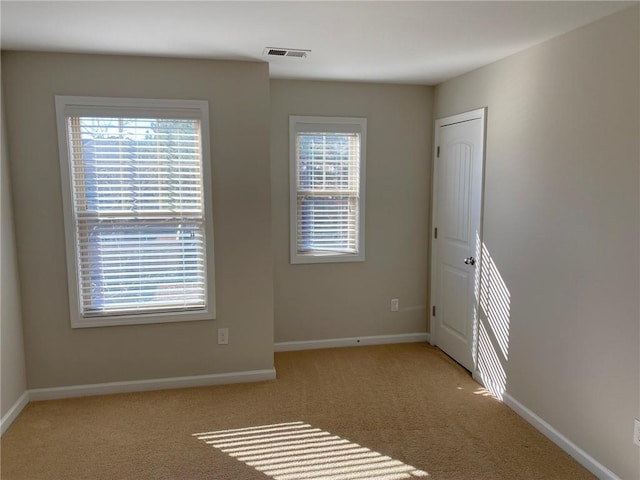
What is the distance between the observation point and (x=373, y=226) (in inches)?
163

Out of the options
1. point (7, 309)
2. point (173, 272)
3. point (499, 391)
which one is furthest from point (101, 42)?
point (499, 391)

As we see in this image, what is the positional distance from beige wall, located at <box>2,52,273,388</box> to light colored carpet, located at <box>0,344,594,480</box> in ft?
0.84

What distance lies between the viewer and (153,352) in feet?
10.9

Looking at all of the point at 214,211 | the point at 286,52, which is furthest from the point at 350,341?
the point at 286,52

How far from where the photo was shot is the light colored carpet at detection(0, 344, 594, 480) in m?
2.43

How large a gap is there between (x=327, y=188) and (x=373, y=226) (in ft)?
1.82

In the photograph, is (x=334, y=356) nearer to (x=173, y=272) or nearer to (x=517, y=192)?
(x=173, y=272)

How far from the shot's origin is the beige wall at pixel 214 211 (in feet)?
9.82

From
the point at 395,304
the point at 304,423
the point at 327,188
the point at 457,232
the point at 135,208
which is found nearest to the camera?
the point at 304,423

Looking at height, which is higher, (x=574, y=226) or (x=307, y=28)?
(x=307, y=28)

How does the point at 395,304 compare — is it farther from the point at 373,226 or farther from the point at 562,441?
the point at 562,441

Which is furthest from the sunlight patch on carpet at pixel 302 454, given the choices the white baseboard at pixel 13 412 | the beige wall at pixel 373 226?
the beige wall at pixel 373 226

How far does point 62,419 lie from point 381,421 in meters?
2.06

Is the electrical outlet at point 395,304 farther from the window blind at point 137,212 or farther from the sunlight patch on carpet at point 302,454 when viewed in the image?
the window blind at point 137,212
